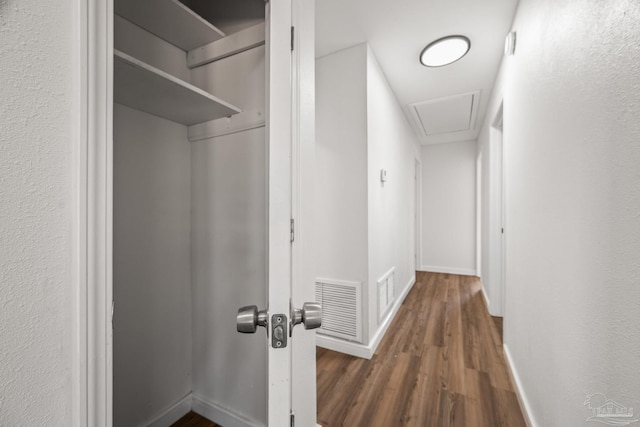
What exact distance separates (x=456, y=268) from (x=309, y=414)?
176 inches

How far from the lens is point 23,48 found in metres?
0.48

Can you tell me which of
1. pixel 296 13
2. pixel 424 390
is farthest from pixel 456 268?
pixel 296 13

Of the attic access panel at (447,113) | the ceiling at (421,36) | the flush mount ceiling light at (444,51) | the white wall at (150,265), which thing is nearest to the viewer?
the white wall at (150,265)

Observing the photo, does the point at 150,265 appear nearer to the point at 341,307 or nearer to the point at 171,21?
the point at 171,21

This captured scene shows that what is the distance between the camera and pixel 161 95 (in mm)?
1183

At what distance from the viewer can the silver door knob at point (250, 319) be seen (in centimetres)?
55

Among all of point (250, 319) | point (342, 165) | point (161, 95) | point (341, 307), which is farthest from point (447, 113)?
point (250, 319)

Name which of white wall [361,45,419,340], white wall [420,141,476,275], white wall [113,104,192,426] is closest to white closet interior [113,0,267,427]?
white wall [113,104,192,426]

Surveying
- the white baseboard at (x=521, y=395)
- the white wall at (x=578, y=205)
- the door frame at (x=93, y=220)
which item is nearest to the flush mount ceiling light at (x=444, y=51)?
the white wall at (x=578, y=205)

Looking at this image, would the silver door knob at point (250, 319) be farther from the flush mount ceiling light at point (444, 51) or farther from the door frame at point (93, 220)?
the flush mount ceiling light at point (444, 51)

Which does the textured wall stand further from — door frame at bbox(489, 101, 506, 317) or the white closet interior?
door frame at bbox(489, 101, 506, 317)

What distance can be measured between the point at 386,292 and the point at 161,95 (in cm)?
235

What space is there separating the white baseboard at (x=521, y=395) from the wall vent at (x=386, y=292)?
98 cm

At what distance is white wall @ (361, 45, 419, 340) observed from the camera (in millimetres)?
2215
